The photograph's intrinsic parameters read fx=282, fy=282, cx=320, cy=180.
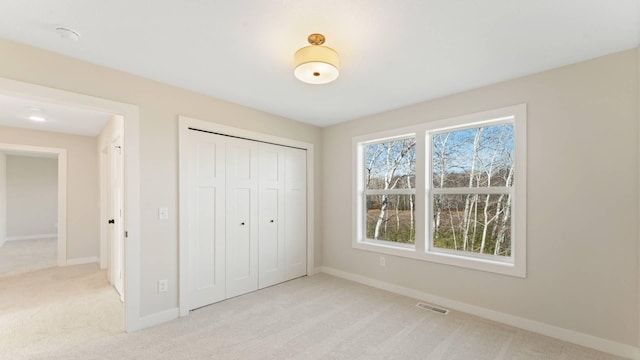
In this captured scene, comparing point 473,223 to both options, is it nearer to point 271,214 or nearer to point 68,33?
point 271,214

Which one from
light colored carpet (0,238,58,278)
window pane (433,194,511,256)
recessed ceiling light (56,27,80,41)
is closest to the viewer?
recessed ceiling light (56,27,80,41)

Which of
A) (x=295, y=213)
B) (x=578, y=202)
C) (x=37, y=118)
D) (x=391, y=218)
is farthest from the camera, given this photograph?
(x=295, y=213)

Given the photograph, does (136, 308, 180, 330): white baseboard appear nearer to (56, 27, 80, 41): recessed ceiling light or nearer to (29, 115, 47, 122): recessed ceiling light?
(56, 27, 80, 41): recessed ceiling light

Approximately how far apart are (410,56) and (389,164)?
Result: 1.86 meters

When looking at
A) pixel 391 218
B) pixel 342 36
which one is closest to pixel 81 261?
pixel 391 218

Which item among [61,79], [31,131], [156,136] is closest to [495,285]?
[156,136]

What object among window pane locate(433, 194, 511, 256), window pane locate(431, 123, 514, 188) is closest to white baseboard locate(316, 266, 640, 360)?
window pane locate(433, 194, 511, 256)

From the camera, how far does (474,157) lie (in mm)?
3217

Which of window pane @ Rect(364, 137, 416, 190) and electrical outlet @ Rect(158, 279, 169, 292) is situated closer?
electrical outlet @ Rect(158, 279, 169, 292)

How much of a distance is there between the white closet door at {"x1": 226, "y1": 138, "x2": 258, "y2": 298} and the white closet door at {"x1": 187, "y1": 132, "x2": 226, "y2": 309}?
0.31ft

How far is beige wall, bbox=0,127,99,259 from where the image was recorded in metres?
5.01

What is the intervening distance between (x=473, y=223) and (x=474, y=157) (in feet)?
2.46

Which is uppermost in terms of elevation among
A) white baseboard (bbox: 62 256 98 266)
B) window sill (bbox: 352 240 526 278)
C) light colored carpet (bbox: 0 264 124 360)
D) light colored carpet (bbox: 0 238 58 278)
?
window sill (bbox: 352 240 526 278)

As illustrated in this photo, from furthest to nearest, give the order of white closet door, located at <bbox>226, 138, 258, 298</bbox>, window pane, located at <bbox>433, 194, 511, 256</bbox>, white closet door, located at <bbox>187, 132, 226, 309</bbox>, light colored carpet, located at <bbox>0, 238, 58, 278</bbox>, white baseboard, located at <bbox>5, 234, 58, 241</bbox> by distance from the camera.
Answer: white baseboard, located at <bbox>5, 234, 58, 241</bbox>, light colored carpet, located at <bbox>0, 238, 58, 278</bbox>, white closet door, located at <bbox>226, 138, 258, 298</bbox>, white closet door, located at <bbox>187, 132, 226, 309</bbox>, window pane, located at <bbox>433, 194, 511, 256</bbox>
